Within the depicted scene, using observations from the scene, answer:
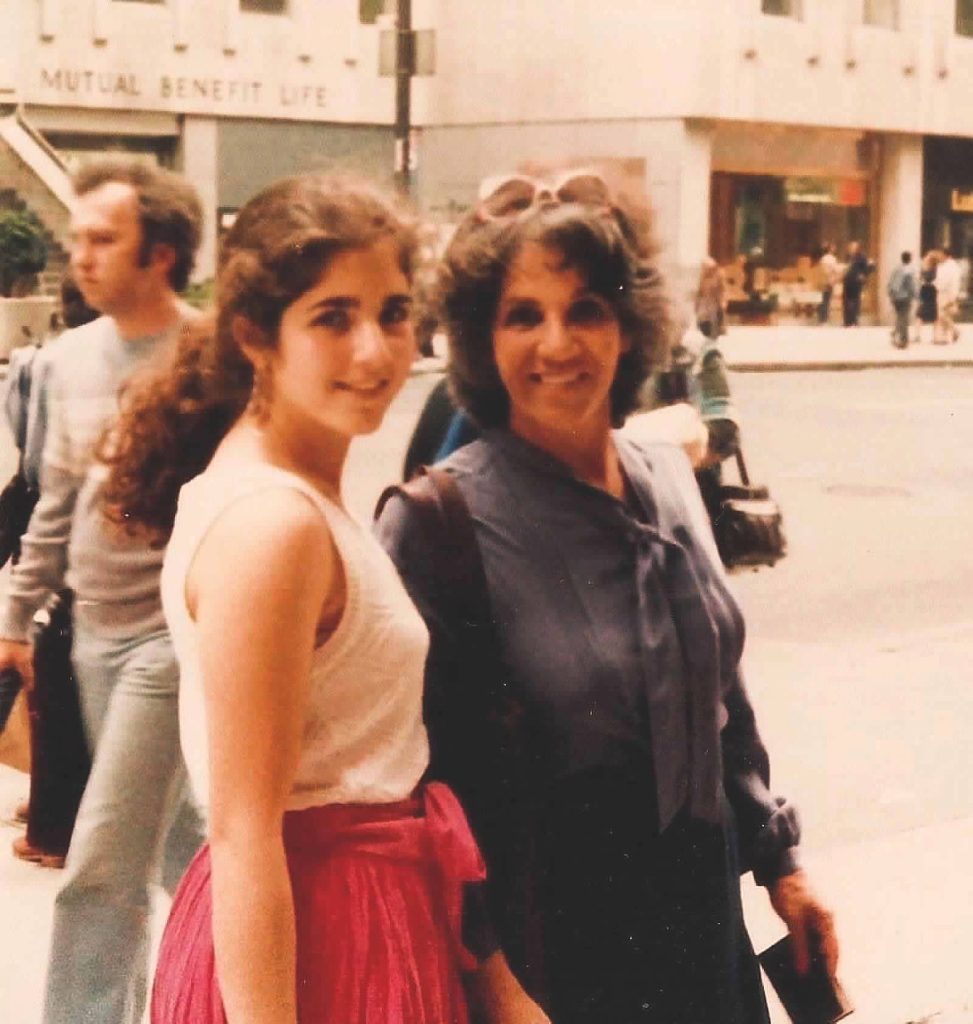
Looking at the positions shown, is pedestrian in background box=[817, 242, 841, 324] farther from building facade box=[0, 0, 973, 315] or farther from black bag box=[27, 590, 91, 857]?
black bag box=[27, 590, 91, 857]

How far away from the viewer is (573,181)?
2.02 m

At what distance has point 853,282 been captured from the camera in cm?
2502

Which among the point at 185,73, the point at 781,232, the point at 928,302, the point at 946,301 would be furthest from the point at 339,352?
the point at 928,302

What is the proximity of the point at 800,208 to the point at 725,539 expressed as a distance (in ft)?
66.3

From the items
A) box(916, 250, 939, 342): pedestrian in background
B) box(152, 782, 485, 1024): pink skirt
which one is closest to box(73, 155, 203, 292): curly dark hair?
box(152, 782, 485, 1024): pink skirt

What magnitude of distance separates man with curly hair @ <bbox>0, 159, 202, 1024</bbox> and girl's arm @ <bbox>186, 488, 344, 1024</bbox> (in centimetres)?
131

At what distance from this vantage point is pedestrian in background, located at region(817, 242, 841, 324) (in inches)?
955

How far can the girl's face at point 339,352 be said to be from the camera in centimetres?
171

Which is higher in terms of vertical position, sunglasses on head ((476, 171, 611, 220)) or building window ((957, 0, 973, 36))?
building window ((957, 0, 973, 36))

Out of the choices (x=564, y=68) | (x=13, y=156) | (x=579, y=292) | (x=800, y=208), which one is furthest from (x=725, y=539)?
(x=800, y=208)

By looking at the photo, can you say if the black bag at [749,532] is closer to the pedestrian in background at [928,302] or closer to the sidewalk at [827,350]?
the sidewalk at [827,350]

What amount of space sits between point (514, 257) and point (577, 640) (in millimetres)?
459

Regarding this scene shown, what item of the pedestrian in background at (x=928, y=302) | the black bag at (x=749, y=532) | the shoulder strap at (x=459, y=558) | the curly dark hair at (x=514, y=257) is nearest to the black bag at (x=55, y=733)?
the black bag at (x=749, y=532)

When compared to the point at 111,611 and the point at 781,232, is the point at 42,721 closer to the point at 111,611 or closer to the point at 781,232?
the point at 111,611
